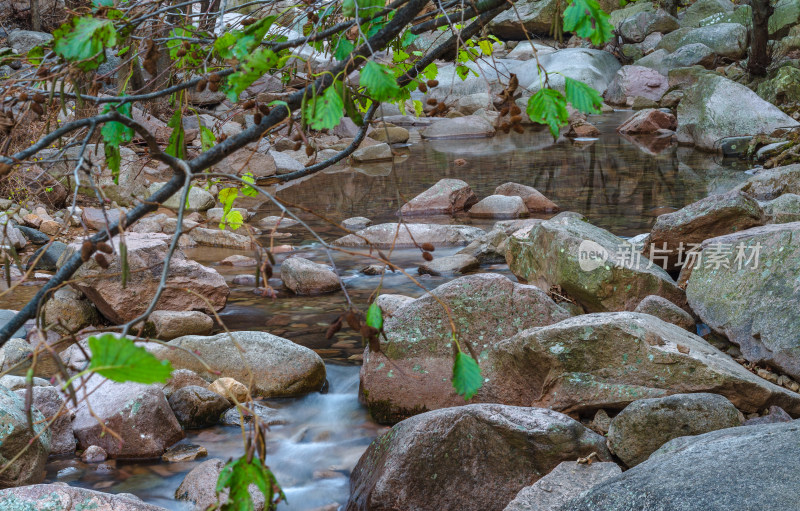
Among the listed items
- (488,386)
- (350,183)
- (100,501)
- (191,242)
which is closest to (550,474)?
(488,386)

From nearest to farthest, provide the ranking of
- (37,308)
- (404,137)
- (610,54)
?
1. (37,308)
2. (404,137)
3. (610,54)

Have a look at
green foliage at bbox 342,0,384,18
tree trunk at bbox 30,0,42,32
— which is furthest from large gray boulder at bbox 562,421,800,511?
tree trunk at bbox 30,0,42,32

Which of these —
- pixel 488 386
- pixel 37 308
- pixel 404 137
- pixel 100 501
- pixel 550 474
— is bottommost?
pixel 404 137

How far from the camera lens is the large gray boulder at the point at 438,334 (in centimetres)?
458

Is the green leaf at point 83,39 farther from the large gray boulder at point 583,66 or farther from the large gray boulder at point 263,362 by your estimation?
the large gray boulder at point 583,66

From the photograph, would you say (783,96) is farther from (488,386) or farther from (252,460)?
(252,460)

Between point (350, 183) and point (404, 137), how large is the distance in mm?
6015

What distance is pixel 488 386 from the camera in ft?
14.6

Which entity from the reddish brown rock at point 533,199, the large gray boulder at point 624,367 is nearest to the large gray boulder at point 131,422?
the large gray boulder at point 624,367

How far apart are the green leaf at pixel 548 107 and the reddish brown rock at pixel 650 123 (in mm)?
18294

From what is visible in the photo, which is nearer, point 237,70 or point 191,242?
point 237,70

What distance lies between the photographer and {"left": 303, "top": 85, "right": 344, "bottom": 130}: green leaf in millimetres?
1265

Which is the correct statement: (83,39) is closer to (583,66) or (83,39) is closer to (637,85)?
(637,85)

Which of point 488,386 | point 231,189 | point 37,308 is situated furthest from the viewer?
point 488,386
